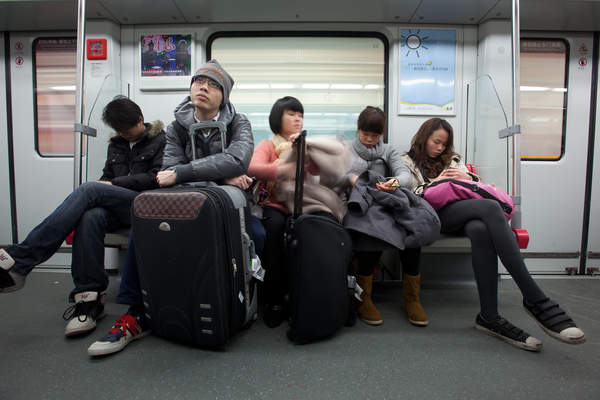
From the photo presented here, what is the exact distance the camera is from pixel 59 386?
1.21 m

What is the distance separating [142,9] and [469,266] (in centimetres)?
392

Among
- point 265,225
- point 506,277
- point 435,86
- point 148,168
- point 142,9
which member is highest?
point 142,9

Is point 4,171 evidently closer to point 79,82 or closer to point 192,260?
point 79,82

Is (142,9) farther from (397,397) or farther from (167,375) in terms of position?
(397,397)

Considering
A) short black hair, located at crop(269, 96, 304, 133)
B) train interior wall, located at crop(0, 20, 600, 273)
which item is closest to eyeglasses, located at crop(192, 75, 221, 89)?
short black hair, located at crop(269, 96, 304, 133)

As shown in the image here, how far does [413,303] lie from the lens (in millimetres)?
1891

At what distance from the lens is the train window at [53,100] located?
302cm

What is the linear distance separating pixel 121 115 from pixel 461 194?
2.42 metres

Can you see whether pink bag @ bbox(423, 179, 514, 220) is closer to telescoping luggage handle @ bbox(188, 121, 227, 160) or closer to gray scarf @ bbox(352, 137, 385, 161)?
gray scarf @ bbox(352, 137, 385, 161)

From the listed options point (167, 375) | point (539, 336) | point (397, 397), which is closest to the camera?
point (397, 397)

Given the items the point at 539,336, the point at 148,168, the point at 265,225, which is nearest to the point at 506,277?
the point at 539,336

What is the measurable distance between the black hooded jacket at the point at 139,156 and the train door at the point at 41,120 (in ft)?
4.37

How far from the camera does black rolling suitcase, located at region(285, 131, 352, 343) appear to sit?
1.47 m

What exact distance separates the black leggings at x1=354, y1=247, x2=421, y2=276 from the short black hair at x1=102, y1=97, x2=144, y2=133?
6.17 ft
